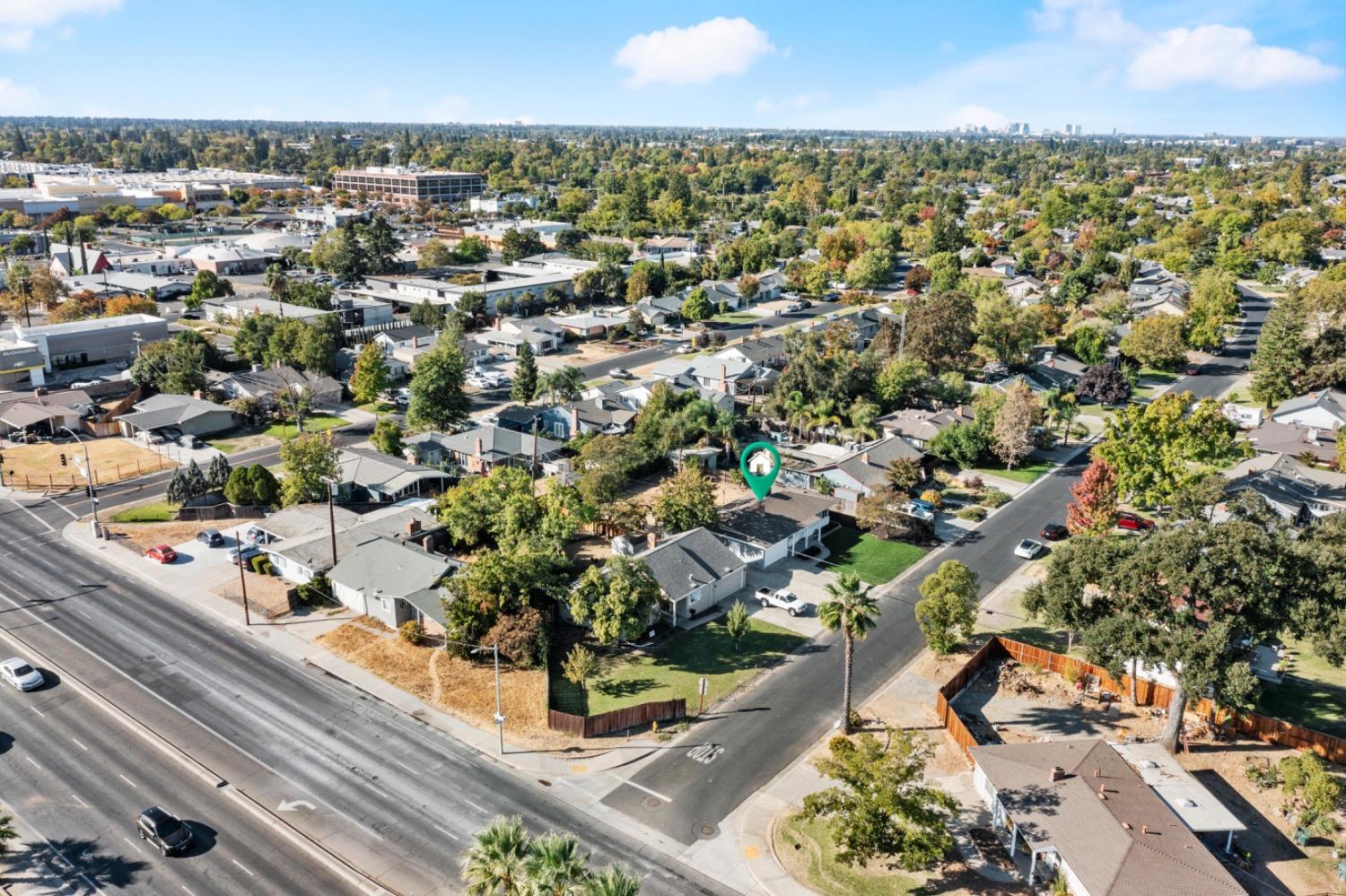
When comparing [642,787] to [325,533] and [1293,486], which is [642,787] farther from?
[1293,486]

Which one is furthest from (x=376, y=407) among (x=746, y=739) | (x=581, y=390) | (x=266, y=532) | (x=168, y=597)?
(x=746, y=739)

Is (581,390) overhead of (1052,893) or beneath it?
overhead

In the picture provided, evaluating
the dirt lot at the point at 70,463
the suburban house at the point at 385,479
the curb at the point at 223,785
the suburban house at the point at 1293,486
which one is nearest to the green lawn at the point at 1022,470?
the suburban house at the point at 1293,486

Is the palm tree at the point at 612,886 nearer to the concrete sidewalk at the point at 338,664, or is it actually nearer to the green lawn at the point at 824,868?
the green lawn at the point at 824,868

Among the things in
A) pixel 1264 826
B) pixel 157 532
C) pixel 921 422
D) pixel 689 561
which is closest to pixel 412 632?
pixel 689 561

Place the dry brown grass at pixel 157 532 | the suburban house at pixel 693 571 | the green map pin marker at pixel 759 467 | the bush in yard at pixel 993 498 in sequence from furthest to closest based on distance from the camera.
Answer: the bush in yard at pixel 993 498, the green map pin marker at pixel 759 467, the dry brown grass at pixel 157 532, the suburban house at pixel 693 571

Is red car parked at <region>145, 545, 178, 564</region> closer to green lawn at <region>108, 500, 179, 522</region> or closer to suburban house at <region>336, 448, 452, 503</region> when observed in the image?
green lawn at <region>108, 500, 179, 522</region>

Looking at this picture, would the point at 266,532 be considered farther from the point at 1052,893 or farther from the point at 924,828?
the point at 1052,893
